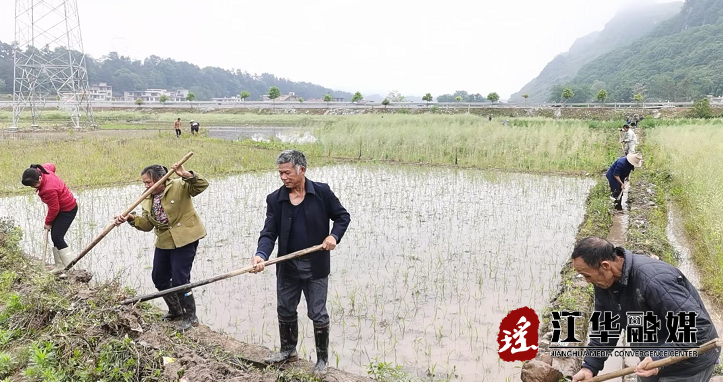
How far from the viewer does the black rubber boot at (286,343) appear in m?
3.48

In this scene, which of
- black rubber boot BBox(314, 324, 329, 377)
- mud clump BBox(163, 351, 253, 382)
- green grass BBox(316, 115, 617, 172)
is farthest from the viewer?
green grass BBox(316, 115, 617, 172)

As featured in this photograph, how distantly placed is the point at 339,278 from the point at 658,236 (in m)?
4.43

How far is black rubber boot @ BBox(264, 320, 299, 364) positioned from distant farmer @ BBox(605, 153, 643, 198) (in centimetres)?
646

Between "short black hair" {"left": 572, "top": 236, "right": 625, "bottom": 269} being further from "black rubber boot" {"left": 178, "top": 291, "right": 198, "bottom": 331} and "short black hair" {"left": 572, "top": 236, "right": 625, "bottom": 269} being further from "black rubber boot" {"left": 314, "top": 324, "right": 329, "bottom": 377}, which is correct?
"black rubber boot" {"left": 178, "top": 291, "right": 198, "bottom": 331}

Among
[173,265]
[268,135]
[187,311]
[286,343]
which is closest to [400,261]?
[286,343]

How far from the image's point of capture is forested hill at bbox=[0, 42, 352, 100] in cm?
8462

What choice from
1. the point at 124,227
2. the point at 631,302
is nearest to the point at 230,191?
the point at 124,227

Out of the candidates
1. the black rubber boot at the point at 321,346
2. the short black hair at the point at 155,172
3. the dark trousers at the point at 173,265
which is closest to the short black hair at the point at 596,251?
the black rubber boot at the point at 321,346

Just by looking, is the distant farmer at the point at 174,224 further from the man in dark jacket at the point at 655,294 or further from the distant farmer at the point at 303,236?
the man in dark jacket at the point at 655,294

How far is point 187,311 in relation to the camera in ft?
13.4

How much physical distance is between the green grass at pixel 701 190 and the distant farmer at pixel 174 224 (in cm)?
526

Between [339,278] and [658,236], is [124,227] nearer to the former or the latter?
[339,278]

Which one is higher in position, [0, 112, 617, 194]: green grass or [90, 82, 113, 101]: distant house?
[90, 82, 113, 101]: distant house

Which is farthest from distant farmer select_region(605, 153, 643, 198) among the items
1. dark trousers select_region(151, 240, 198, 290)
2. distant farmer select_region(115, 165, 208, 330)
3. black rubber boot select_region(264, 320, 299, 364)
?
dark trousers select_region(151, 240, 198, 290)
